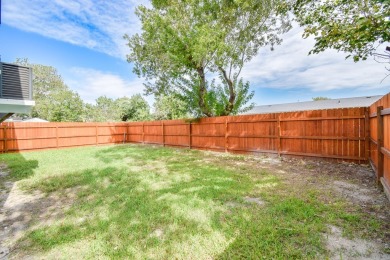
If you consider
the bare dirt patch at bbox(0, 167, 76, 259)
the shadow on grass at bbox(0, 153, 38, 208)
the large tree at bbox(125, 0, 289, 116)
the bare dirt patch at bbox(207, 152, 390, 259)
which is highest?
the large tree at bbox(125, 0, 289, 116)

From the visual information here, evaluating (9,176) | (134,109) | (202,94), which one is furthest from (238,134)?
(134,109)

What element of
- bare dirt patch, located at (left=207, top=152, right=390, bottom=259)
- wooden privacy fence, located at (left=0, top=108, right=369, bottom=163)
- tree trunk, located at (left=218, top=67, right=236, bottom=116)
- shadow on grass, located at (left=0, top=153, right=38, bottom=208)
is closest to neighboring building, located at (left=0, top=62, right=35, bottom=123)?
shadow on grass, located at (left=0, top=153, right=38, bottom=208)

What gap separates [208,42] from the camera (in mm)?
9016

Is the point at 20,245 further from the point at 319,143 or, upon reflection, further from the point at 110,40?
the point at 110,40

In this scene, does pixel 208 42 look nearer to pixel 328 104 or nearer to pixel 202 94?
pixel 202 94

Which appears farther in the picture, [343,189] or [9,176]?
[9,176]

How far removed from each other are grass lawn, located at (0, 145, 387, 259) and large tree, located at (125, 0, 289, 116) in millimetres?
6645

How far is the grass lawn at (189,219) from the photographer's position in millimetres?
2176

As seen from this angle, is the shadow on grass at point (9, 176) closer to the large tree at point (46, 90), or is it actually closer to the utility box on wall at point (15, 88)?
the utility box on wall at point (15, 88)

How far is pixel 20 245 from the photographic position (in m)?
2.39

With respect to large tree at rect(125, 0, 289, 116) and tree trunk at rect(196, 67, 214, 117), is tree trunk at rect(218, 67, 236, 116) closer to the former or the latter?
large tree at rect(125, 0, 289, 116)

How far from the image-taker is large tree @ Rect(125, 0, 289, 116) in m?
9.48

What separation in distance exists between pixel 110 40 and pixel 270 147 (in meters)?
13.2

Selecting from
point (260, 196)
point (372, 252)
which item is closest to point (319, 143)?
point (260, 196)
